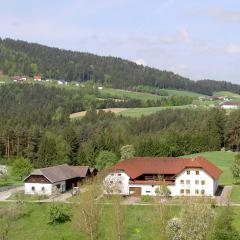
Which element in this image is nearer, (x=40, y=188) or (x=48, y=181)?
(x=48, y=181)

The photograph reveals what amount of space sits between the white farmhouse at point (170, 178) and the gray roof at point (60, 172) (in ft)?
24.3

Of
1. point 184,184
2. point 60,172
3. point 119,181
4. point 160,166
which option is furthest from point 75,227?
point 60,172

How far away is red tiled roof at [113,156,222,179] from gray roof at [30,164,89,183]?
26.1ft

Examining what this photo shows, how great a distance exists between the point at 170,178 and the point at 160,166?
8.30 feet

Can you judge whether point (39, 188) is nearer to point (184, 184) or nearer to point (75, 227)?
point (75, 227)

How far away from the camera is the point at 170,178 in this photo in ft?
240

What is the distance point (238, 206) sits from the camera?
6062cm

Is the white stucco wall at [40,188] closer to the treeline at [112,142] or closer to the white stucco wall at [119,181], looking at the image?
the white stucco wall at [119,181]

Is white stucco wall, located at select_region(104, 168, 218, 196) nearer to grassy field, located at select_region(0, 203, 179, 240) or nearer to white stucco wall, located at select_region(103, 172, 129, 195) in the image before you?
white stucco wall, located at select_region(103, 172, 129, 195)

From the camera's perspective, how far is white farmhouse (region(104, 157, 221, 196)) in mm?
71188

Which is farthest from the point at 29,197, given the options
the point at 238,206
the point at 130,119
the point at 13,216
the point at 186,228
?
the point at 130,119

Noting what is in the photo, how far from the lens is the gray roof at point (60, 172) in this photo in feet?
245

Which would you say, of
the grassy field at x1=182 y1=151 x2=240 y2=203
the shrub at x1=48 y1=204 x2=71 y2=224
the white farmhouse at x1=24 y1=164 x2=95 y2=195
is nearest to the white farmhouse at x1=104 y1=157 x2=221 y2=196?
the grassy field at x1=182 y1=151 x2=240 y2=203

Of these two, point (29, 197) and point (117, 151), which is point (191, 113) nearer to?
point (117, 151)
